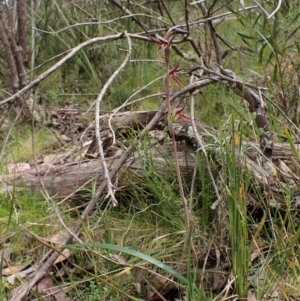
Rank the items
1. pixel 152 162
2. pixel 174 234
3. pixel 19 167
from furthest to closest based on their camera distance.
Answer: pixel 19 167 → pixel 152 162 → pixel 174 234

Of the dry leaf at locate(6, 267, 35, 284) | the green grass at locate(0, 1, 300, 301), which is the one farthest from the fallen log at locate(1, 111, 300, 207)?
the dry leaf at locate(6, 267, 35, 284)

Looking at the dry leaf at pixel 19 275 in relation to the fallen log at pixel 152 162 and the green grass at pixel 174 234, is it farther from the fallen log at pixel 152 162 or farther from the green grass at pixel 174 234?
the fallen log at pixel 152 162

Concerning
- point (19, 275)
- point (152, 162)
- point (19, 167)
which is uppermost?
point (152, 162)

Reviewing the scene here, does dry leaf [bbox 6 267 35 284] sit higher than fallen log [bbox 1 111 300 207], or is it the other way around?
fallen log [bbox 1 111 300 207]

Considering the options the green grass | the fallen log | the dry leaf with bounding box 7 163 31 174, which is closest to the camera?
the green grass

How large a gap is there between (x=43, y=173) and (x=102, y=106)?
126 centimetres

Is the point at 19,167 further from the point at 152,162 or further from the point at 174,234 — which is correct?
the point at 174,234

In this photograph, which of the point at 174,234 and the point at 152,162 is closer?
the point at 174,234

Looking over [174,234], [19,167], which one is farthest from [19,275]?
[19,167]

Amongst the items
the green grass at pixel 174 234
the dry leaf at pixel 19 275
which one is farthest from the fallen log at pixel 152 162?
the dry leaf at pixel 19 275

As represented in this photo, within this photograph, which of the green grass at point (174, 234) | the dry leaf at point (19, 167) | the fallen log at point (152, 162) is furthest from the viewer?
the dry leaf at point (19, 167)

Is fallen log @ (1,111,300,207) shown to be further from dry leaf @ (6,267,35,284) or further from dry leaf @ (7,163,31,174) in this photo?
dry leaf @ (6,267,35,284)

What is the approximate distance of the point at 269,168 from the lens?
196 centimetres

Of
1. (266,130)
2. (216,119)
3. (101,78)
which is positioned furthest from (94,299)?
(101,78)
